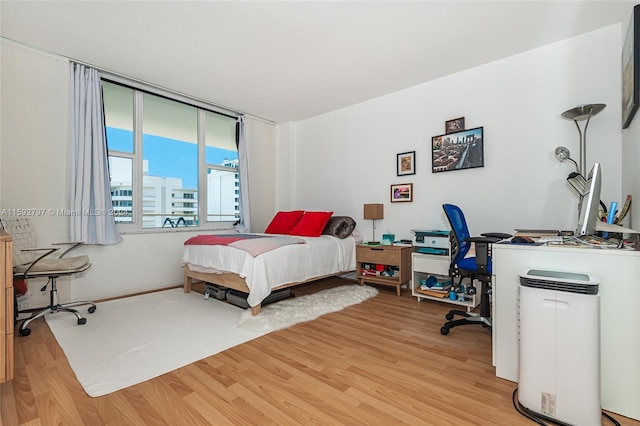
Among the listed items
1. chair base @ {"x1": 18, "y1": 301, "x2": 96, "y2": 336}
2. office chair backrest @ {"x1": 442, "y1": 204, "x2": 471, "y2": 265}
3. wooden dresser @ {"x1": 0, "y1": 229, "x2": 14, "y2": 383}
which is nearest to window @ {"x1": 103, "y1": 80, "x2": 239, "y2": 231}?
chair base @ {"x1": 18, "y1": 301, "x2": 96, "y2": 336}

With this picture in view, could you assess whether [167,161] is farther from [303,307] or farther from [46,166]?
[303,307]

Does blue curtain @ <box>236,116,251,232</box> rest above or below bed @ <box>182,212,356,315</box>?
above

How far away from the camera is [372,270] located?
159 inches

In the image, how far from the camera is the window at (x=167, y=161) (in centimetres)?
377

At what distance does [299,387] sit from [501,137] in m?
3.23

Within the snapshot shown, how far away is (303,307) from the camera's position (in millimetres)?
3119

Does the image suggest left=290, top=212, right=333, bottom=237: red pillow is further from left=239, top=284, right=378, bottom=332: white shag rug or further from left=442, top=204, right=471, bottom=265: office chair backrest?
left=442, top=204, right=471, bottom=265: office chair backrest

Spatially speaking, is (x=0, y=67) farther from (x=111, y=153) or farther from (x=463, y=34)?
(x=463, y=34)

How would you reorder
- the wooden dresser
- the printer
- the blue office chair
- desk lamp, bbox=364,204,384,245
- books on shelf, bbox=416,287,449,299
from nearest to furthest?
the wooden dresser
the blue office chair
books on shelf, bbox=416,287,449,299
the printer
desk lamp, bbox=364,204,384,245

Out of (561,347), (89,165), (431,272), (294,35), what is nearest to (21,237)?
(89,165)

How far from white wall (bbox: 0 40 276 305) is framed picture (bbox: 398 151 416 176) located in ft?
11.7

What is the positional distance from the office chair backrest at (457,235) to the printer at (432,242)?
0.74 meters

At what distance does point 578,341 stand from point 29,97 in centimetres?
487

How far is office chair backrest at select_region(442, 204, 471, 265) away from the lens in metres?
2.49
